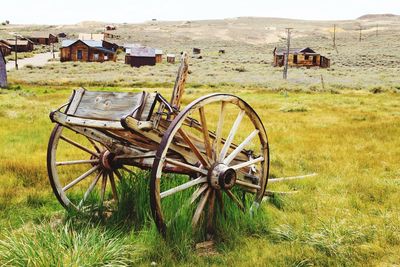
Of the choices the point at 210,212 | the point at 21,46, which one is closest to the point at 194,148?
the point at 210,212

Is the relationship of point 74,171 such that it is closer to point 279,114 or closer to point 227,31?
point 279,114

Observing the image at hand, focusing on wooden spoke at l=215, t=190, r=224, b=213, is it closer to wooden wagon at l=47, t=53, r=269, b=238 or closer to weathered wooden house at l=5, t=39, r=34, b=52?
wooden wagon at l=47, t=53, r=269, b=238

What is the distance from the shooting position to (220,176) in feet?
15.7

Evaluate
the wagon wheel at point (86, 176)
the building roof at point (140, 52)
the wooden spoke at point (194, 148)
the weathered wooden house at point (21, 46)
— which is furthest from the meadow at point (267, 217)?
the weathered wooden house at point (21, 46)

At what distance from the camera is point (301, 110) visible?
18906 mm

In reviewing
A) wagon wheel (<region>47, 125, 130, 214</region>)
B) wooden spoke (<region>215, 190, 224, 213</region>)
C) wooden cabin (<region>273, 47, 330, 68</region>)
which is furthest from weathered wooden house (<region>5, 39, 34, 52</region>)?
wooden spoke (<region>215, 190, 224, 213</region>)

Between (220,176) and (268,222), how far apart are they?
1.04m

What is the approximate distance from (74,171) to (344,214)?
4624 mm

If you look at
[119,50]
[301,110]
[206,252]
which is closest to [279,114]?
[301,110]

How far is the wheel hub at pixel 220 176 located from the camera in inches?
188

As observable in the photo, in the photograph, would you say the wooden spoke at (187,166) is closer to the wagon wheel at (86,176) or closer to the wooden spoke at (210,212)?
the wooden spoke at (210,212)

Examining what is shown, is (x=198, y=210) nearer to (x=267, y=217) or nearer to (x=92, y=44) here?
(x=267, y=217)

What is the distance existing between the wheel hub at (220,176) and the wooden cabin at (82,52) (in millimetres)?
69794

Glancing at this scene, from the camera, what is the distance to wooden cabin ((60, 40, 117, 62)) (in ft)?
231
